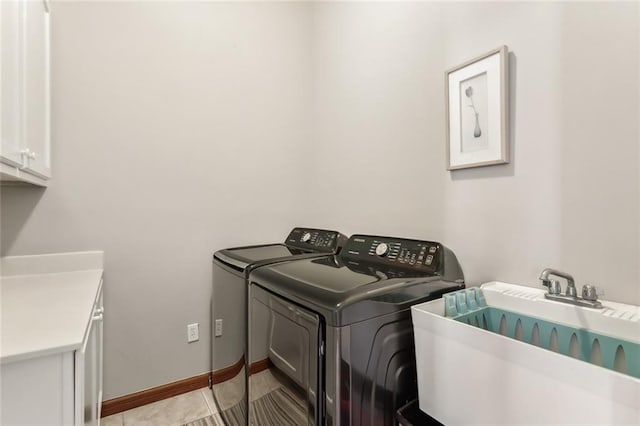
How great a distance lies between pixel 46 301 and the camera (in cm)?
112

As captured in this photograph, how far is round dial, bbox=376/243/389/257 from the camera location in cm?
154

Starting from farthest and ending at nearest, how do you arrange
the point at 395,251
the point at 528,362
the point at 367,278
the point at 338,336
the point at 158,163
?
the point at 158,163 → the point at 395,251 → the point at 367,278 → the point at 338,336 → the point at 528,362

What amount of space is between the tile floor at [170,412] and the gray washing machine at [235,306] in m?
0.08

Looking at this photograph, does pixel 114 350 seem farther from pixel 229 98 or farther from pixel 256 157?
pixel 229 98

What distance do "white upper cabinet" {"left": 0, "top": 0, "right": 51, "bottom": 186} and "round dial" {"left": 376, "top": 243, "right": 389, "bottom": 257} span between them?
148 cm

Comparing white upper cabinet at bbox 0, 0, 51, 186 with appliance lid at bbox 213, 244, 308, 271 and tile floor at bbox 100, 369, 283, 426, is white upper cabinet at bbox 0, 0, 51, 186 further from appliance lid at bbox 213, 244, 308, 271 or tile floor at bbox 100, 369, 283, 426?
tile floor at bbox 100, 369, 283, 426

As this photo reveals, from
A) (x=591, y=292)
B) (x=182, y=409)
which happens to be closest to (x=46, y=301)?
(x=182, y=409)

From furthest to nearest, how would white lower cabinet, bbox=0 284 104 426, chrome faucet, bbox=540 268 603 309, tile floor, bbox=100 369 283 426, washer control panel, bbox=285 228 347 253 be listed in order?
washer control panel, bbox=285 228 347 253 → tile floor, bbox=100 369 283 426 → chrome faucet, bbox=540 268 603 309 → white lower cabinet, bbox=0 284 104 426

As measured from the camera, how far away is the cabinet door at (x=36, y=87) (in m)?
1.25

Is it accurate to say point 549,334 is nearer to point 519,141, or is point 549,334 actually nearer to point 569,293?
point 569,293

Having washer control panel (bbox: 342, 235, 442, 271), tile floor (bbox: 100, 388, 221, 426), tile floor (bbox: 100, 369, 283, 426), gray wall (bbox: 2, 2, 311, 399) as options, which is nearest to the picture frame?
washer control panel (bbox: 342, 235, 442, 271)

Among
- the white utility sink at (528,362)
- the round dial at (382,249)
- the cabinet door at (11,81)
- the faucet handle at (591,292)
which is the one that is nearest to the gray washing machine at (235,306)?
the round dial at (382,249)

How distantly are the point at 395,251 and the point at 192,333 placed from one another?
1.45 meters

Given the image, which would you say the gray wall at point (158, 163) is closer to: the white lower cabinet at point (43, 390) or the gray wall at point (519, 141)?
the gray wall at point (519, 141)
